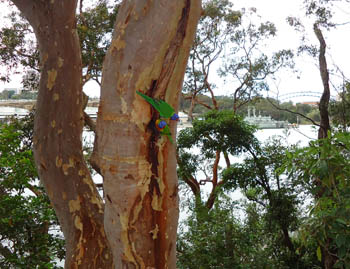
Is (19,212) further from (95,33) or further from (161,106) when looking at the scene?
(95,33)

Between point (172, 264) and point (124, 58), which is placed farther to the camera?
point (172, 264)

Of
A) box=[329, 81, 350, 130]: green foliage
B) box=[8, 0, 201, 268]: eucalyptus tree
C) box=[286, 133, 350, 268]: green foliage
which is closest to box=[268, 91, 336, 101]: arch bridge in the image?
box=[329, 81, 350, 130]: green foliage

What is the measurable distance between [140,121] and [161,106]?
7cm

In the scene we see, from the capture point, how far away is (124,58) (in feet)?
3.26

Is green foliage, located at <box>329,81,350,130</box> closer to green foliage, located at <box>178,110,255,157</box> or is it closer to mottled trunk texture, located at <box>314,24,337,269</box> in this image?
mottled trunk texture, located at <box>314,24,337,269</box>

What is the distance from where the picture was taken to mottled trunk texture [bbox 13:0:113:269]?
1.68 meters

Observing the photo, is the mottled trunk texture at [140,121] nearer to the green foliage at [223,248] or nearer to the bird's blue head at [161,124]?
the bird's blue head at [161,124]

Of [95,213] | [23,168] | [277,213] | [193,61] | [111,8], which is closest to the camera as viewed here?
[95,213]

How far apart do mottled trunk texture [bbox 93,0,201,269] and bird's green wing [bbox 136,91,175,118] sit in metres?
0.03

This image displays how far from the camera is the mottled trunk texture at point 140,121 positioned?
0.99 metres

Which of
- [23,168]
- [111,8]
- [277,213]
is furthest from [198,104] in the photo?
[23,168]

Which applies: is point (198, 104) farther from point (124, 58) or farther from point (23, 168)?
point (124, 58)

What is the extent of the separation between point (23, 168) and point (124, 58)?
1547 millimetres

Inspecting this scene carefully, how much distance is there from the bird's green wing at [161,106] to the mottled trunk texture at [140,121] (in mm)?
25
